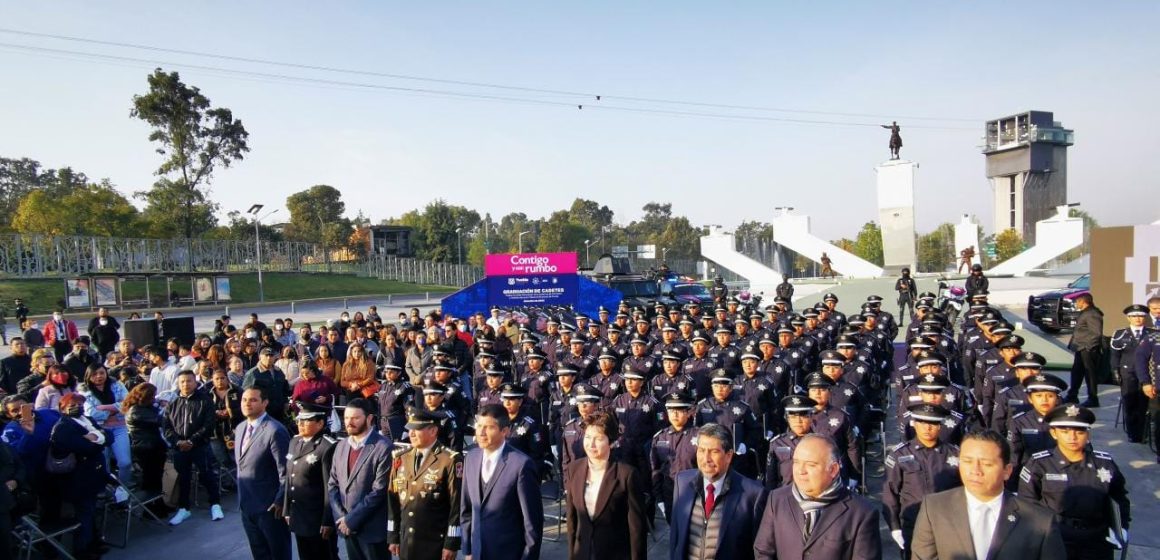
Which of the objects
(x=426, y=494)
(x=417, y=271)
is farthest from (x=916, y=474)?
(x=417, y=271)

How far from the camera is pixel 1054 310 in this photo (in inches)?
680

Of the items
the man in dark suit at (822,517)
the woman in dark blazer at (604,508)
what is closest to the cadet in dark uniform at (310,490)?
the woman in dark blazer at (604,508)

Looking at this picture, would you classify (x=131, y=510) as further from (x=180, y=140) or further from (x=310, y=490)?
(x=180, y=140)

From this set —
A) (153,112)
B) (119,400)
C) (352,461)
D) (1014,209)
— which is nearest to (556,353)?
(119,400)

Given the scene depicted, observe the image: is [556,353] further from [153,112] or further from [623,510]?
[153,112]

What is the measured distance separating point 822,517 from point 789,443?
2.01 metres

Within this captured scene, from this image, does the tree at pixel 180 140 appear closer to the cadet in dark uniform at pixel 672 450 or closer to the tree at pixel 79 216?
the tree at pixel 79 216

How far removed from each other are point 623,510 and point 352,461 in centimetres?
198

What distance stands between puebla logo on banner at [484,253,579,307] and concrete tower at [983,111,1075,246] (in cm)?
8341

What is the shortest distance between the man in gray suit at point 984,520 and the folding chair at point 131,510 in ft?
22.7

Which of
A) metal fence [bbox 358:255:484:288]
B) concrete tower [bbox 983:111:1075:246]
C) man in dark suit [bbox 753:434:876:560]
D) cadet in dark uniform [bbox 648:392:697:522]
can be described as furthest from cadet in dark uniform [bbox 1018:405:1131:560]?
concrete tower [bbox 983:111:1075:246]

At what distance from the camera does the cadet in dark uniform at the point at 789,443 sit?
4883 mm

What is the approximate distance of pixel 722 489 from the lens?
3.64m

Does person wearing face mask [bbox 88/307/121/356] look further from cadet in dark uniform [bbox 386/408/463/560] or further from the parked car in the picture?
the parked car
